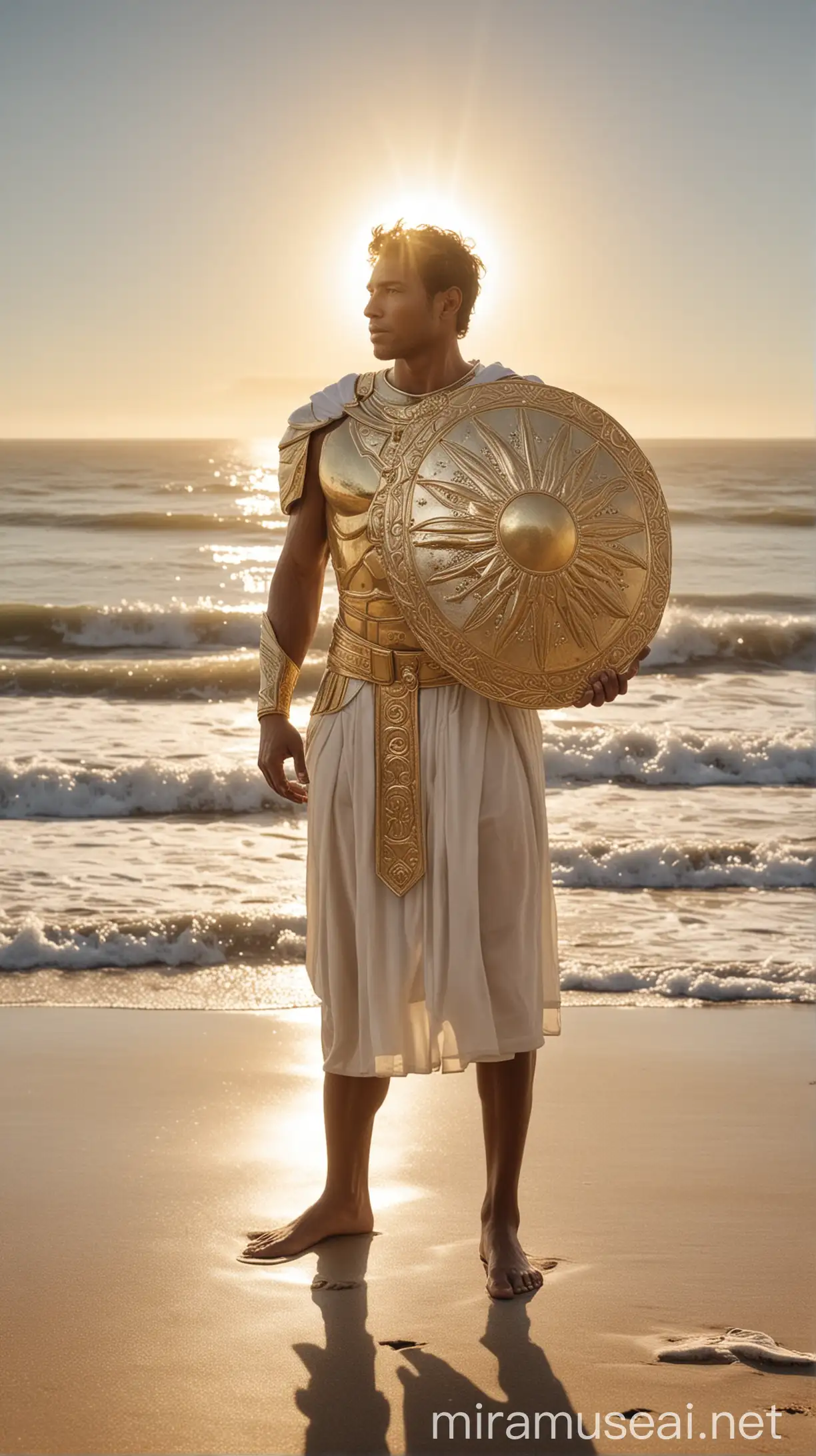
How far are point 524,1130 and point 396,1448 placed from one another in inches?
28.1

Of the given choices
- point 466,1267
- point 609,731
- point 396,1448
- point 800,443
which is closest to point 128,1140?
point 466,1267

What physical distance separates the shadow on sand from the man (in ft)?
0.69

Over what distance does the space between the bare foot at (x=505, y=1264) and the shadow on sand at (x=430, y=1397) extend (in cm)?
4

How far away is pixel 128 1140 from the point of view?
3400 mm

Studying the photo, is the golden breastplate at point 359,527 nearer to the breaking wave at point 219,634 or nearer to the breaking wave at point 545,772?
the breaking wave at point 545,772

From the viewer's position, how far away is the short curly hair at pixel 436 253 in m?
2.63

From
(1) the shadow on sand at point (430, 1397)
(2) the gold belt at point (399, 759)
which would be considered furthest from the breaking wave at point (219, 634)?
(1) the shadow on sand at point (430, 1397)

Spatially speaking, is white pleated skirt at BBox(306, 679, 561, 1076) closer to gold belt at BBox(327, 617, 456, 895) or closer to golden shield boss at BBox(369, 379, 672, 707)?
gold belt at BBox(327, 617, 456, 895)

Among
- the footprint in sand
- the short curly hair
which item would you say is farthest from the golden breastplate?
the footprint in sand

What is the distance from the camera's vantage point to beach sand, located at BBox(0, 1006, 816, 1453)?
7.30 feet

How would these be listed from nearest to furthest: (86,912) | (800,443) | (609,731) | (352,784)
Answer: (352,784), (86,912), (609,731), (800,443)

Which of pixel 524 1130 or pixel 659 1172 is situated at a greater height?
pixel 524 1130

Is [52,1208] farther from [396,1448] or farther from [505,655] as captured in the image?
[505,655]

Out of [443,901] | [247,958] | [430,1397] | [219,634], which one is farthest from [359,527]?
[219,634]
